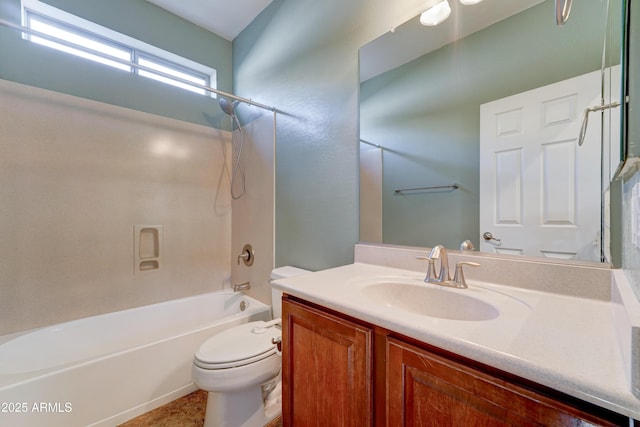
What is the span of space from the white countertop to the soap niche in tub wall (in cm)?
172

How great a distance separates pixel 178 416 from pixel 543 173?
2112mm

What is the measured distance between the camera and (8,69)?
1524 millimetres

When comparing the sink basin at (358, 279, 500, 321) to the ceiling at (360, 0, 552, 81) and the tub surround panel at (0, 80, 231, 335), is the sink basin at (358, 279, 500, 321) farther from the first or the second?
the tub surround panel at (0, 80, 231, 335)

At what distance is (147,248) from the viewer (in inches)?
79.4

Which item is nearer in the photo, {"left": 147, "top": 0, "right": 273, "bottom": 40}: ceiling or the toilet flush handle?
the toilet flush handle

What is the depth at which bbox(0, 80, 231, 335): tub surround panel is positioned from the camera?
1553 mm

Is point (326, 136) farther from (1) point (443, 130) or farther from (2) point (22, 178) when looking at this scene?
(2) point (22, 178)

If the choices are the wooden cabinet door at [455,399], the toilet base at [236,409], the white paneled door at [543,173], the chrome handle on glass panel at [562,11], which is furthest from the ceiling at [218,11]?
the toilet base at [236,409]

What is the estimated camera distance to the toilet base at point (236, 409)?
48.1 inches

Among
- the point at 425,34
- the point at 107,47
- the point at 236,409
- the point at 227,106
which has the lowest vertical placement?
the point at 236,409

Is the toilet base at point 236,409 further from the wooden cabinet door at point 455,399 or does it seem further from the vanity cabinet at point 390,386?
the wooden cabinet door at point 455,399

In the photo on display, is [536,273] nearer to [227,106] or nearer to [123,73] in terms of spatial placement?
[227,106]

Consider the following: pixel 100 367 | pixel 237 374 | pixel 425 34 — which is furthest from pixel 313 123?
pixel 100 367

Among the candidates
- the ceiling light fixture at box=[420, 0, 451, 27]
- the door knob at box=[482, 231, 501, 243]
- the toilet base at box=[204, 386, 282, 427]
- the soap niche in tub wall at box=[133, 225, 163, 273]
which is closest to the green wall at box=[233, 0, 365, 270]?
the ceiling light fixture at box=[420, 0, 451, 27]
